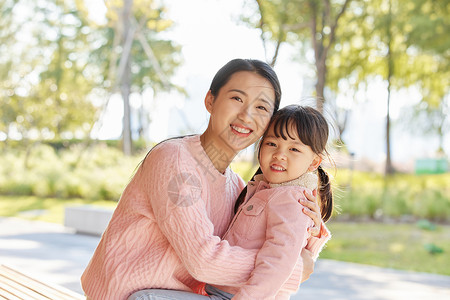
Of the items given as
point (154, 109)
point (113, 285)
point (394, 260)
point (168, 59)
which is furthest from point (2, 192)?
point (154, 109)

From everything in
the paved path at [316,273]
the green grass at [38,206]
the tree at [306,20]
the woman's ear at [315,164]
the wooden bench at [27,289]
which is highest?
the tree at [306,20]

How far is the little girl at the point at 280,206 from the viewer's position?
1.38 metres

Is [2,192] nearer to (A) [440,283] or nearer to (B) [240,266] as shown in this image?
(A) [440,283]

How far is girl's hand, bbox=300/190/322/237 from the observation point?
1506 millimetres

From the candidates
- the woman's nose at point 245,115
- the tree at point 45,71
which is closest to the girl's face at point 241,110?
the woman's nose at point 245,115

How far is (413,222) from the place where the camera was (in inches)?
317

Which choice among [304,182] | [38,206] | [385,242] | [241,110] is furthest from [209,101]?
[38,206]

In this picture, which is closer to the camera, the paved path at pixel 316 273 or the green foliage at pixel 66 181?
the paved path at pixel 316 273

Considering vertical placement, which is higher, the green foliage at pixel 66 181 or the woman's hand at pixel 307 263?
the woman's hand at pixel 307 263

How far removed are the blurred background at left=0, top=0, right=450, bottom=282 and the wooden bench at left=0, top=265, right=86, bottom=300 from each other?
0.98m

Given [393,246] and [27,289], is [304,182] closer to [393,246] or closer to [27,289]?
[27,289]

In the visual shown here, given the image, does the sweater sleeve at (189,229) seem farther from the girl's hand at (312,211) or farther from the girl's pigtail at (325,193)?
the girl's pigtail at (325,193)

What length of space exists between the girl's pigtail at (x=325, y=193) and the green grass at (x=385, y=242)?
444cm

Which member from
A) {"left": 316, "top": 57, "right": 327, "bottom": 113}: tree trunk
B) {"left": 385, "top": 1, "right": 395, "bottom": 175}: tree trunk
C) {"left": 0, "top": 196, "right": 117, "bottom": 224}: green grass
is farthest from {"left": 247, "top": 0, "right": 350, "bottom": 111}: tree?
{"left": 0, "top": 196, "right": 117, "bottom": 224}: green grass
